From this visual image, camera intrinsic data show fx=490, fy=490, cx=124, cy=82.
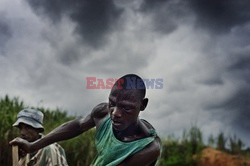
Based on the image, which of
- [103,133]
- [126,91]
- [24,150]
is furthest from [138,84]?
[24,150]

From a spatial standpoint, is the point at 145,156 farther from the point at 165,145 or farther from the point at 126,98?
the point at 165,145

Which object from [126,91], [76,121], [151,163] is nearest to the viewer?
[126,91]

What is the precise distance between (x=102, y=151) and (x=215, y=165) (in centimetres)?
995

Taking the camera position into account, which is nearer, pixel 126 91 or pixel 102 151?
pixel 126 91

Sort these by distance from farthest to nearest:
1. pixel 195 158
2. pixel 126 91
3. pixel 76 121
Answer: pixel 195 158
pixel 76 121
pixel 126 91

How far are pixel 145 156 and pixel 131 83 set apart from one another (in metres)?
0.40

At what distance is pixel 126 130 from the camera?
103 inches

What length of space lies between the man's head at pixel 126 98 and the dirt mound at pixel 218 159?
374 inches

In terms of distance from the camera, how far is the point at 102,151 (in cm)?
270

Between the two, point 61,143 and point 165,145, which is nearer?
point 61,143

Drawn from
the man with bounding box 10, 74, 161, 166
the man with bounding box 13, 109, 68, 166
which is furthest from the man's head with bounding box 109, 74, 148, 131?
the man with bounding box 13, 109, 68, 166

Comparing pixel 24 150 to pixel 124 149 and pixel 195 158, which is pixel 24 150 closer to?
pixel 124 149

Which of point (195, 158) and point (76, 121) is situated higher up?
point (76, 121)

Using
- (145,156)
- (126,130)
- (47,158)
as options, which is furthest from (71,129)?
(47,158)
